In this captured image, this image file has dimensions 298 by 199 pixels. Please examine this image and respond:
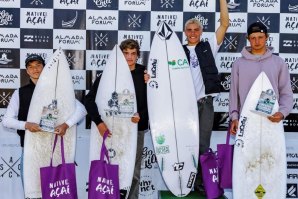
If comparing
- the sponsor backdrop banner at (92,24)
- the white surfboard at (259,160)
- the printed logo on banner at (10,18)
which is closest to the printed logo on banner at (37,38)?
Result: the sponsor backdrop banner at (92,24)

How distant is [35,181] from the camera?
135 inches

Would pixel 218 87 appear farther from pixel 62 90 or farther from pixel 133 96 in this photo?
pixel 62 90

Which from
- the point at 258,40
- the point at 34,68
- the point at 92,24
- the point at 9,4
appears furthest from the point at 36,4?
the point at 258,40

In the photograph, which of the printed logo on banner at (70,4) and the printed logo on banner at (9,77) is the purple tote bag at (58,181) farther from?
the printed logo on banner at (70,4)

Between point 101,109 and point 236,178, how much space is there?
43.3 inches

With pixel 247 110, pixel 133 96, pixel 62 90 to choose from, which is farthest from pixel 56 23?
pixel 247 110

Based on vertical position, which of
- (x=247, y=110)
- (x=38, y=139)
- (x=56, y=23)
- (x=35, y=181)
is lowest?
(x=35, y=181)

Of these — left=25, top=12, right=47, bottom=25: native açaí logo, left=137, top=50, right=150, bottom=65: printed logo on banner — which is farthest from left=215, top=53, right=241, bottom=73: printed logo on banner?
left=25, top=12, right=47, bottom=25: native açaí logo

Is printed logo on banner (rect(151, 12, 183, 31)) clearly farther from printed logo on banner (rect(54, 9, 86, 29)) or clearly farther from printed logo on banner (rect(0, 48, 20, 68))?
printed logo on banner (rect(0, 48, 20, 68))

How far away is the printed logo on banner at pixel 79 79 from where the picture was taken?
4199mm

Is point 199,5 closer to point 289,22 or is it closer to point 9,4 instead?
point 289,22

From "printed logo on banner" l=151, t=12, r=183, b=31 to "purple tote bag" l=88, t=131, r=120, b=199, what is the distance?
55.7 inches

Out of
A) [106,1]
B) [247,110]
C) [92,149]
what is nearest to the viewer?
[247,110]

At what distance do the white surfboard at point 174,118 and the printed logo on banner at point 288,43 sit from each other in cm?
108
